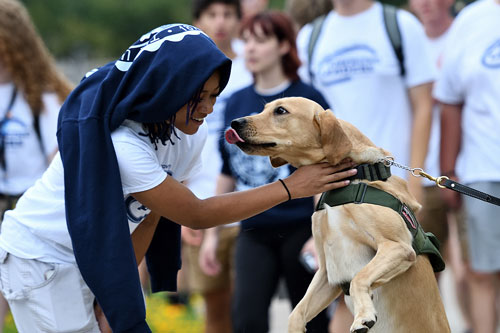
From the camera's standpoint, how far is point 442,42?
6.38 metres

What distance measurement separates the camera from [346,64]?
16.5 feet

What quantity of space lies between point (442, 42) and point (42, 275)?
4169 millimetres

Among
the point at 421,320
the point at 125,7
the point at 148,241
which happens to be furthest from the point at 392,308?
the point at 125,7

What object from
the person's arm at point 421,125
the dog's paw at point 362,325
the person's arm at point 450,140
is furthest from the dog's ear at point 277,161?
the person's arm at point 450,140

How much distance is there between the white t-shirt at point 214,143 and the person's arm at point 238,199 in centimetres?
216

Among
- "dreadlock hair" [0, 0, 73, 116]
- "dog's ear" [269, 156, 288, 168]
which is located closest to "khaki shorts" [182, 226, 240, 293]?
"dreadlock hair" [0, 0, 73, 116]

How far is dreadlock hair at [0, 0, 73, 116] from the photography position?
5262 mm

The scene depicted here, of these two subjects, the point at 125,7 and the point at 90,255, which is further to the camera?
the point at 125,7

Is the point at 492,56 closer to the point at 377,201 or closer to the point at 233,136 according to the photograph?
the point at 377,201

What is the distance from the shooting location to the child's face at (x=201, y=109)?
3240 mm

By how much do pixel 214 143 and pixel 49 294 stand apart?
8.08ft

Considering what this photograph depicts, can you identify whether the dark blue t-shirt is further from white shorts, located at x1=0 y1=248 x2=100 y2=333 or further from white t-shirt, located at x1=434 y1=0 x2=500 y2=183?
white shorts, located at x1=0 y1=248 x2=100 y2=333

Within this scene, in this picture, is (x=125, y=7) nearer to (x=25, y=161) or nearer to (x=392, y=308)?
(x=25, y=161)

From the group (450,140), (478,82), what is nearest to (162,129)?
(478,82)
